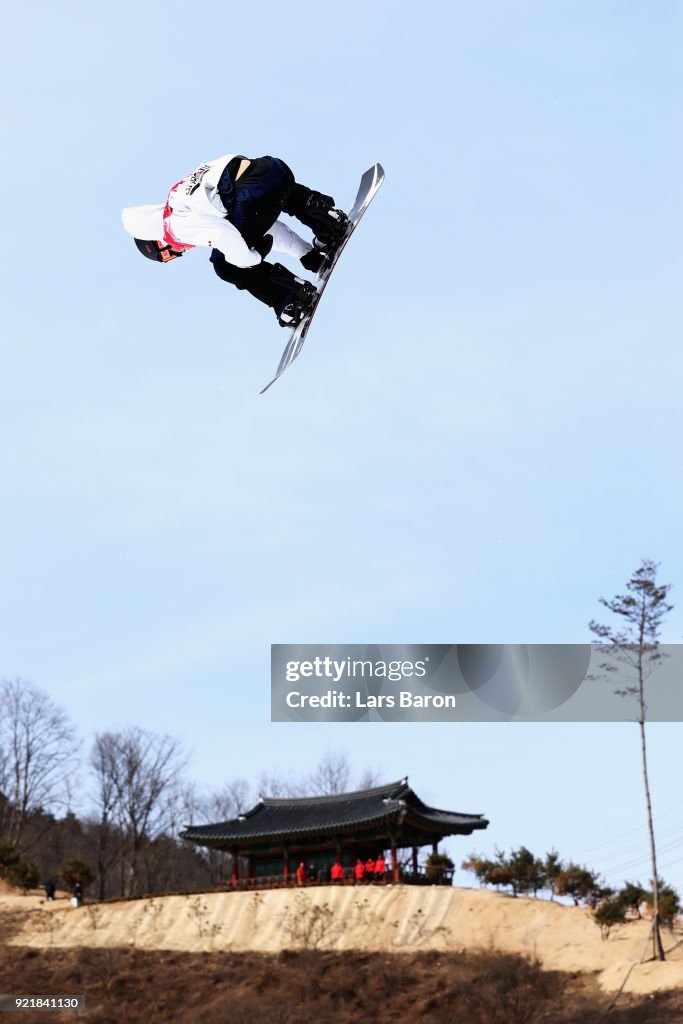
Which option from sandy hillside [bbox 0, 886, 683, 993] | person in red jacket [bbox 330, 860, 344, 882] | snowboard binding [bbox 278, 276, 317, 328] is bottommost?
sandy hillside [bbox 0, 886, 683, 993]

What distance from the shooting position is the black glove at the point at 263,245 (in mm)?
9126

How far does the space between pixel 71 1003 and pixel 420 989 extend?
29.5 ft

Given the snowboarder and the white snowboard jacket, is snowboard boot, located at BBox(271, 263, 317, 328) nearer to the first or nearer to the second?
the snowboarder

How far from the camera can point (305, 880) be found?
3878cm

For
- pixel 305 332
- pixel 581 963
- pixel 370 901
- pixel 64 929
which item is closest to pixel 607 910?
pixel 581 963

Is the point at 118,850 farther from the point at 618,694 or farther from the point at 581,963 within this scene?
the point at 618,694

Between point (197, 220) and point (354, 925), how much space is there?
28.1m

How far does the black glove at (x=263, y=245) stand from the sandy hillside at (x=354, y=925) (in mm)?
23627

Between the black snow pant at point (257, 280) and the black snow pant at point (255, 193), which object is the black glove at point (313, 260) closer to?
the black snow pant at point (257, 280)

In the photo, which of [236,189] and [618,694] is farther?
[618,694]

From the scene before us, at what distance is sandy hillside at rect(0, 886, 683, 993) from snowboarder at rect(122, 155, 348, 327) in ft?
76.5

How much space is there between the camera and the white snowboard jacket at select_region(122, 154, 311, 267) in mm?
8586

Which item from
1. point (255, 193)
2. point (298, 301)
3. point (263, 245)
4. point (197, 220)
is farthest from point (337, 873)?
point (255, 193)

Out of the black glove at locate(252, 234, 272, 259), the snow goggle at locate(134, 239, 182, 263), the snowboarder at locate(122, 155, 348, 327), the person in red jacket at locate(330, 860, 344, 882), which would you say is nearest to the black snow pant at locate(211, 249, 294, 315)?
the snowboarder at locate(122, 155, 348, 327)
